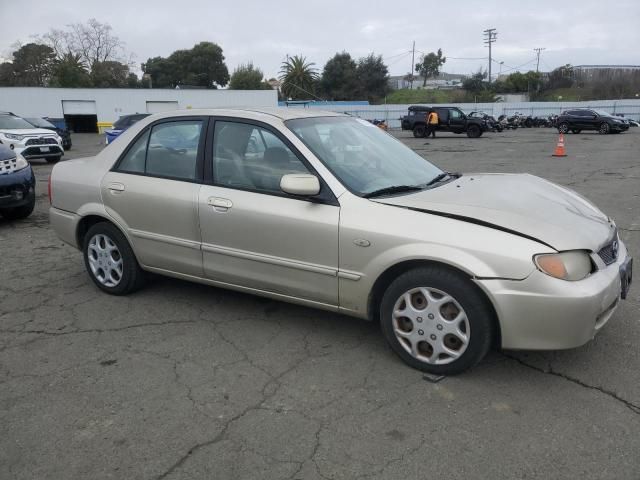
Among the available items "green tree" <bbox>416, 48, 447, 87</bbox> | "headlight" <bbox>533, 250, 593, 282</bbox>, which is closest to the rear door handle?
"headlight" <bbox>533, 250, 593, 282</bbox>

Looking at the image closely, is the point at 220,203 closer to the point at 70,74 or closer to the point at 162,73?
the point at 70,74

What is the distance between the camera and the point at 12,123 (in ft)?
55.5

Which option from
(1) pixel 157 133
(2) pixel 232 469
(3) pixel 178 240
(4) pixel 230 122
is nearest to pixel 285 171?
(4) pixel 230 122

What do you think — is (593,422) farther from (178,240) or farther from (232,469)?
(178,240)

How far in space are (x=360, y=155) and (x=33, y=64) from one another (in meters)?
75.7

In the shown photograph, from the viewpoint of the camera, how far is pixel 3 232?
7.32 m

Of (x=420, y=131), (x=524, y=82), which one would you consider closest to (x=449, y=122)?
(x=420, y=131)

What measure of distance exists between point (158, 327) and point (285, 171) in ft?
5.09

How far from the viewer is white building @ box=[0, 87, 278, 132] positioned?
40938 mm

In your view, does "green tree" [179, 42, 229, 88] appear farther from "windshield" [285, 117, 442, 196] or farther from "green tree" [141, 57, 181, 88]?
"windshield" [285, 117, 442, 196]

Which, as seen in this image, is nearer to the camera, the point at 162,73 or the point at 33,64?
the point at 33,64

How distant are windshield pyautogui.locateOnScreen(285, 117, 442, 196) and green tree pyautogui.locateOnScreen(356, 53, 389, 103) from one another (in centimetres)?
7704

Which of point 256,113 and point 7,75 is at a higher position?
point 7,75

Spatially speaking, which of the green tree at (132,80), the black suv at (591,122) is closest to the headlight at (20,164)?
the black suv at (591,122)
